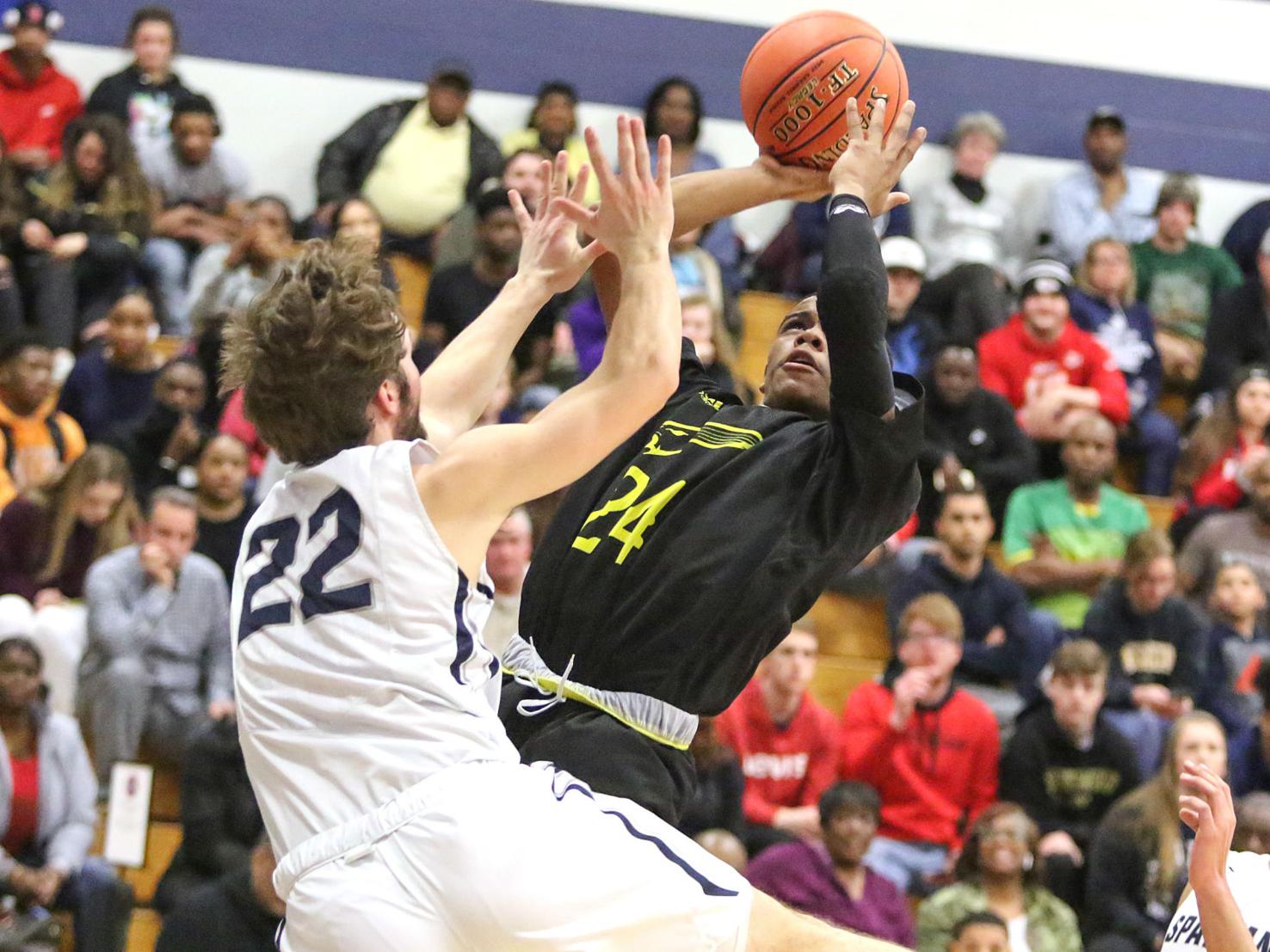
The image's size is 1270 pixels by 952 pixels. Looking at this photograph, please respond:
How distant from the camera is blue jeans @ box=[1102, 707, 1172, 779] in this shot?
8.84 meters

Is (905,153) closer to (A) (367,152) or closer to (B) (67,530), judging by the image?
(B) (67,530)

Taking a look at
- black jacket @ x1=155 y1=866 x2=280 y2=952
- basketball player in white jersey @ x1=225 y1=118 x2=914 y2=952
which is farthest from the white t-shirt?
black jacket @ x1=155 y1=866 x2=280 y2=952

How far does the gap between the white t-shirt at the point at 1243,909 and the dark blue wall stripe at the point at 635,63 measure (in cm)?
858

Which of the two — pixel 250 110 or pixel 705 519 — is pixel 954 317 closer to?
pixel 250 110

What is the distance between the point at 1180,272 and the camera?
12.9 meters

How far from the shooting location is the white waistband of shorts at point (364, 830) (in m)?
3.55

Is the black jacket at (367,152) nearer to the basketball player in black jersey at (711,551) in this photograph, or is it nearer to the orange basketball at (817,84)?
the orange basketball at (817,84)

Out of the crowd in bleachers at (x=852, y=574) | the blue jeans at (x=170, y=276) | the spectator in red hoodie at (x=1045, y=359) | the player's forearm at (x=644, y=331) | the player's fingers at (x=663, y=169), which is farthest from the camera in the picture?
the spectator in red hoodie at (x=1045, y=359)

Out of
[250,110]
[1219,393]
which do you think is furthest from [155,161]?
[1219,393]

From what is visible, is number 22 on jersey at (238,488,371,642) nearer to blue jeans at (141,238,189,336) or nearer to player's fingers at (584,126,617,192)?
player's fingers at (584,126,617,192)

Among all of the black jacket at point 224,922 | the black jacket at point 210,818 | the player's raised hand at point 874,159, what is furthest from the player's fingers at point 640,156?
the black jacket at point 210,818

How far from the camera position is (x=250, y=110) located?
1292 cm

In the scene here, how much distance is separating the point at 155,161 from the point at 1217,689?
6.76m

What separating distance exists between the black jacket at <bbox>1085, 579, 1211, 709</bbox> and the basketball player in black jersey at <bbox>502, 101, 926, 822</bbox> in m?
5.17
